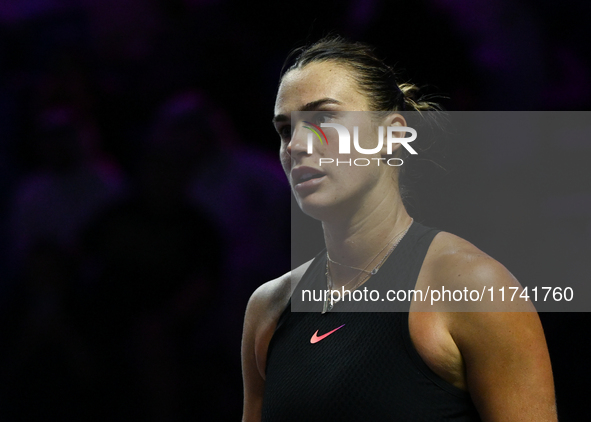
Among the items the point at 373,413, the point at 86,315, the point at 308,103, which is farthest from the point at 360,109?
the point at 86,315

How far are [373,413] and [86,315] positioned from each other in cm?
103

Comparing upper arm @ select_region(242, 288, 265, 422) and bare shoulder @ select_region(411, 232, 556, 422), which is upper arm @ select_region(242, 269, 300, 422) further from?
bare shoulder @ select_region(411, 232, 556, 422)

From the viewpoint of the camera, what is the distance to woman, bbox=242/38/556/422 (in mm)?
647

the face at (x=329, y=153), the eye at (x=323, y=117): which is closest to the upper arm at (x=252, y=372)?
the face at (x=329, y=153)

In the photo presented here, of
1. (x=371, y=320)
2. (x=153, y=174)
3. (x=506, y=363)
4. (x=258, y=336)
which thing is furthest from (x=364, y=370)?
(x=153, y=174)

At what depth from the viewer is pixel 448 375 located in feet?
2.20

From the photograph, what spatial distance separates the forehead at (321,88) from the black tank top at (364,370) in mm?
238

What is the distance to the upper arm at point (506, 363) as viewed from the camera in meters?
0.63

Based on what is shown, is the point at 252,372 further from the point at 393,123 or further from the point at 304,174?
the point at 393,123

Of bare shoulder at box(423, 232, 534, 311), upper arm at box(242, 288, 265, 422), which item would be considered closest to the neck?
bare shoulder at box(423, 232, 534, 311)

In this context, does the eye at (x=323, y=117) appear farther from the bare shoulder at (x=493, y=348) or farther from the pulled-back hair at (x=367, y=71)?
the bare shoulder at (x=493, y=348)

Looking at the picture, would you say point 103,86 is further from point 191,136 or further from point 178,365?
point 178,365

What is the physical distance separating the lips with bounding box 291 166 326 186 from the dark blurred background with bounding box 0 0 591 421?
1.77 feet

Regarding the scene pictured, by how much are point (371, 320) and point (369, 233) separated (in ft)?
0.52
